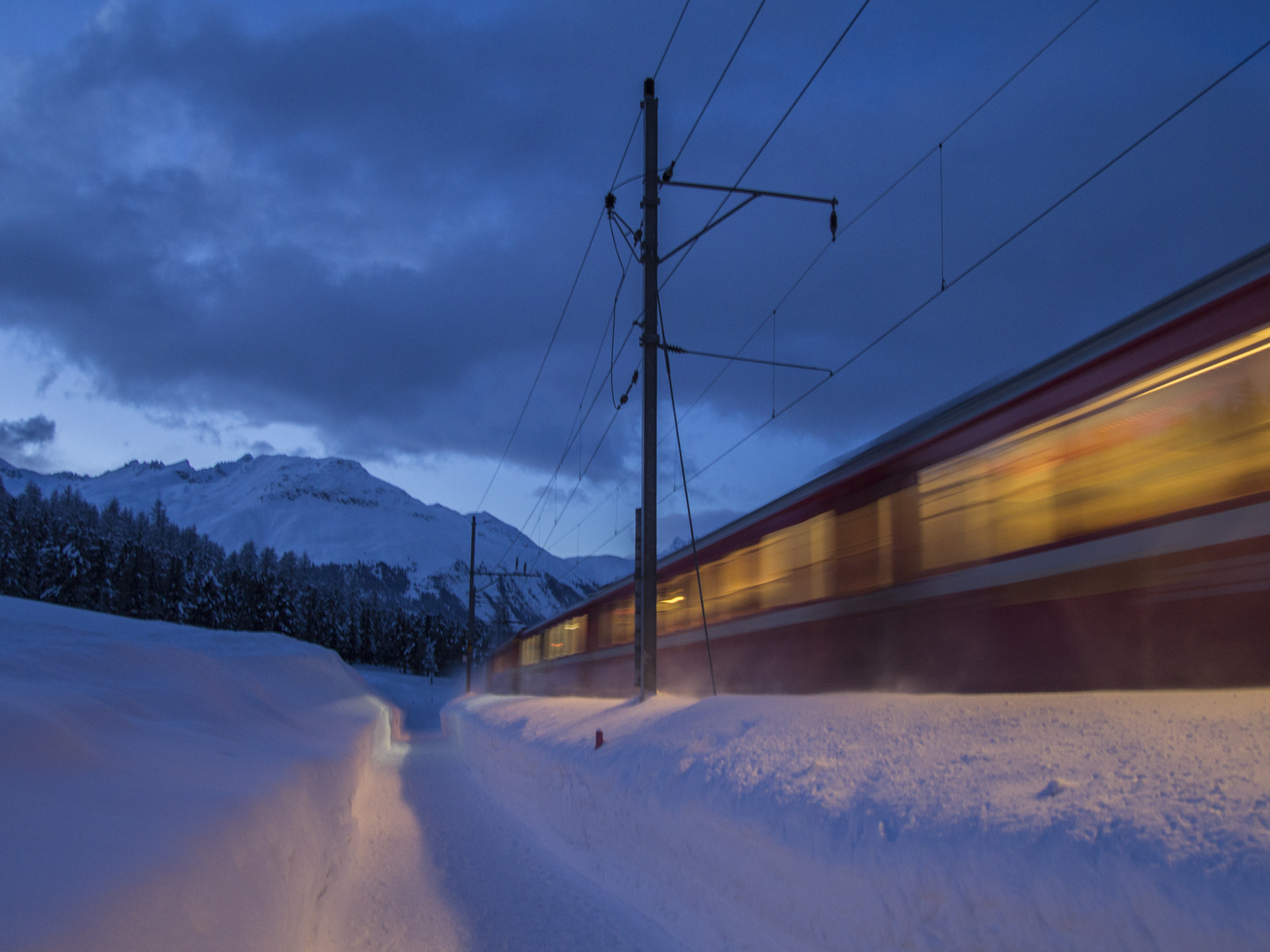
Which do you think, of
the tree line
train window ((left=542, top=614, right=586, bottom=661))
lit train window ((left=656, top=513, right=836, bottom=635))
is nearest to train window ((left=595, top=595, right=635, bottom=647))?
train window ((left=542, top=614, right=586, bottom=661))

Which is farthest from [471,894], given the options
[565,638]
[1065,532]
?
[565,638]

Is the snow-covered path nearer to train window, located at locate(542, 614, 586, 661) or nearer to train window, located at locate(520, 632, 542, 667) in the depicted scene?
train window, located at locate(542, 614, 586, 661)

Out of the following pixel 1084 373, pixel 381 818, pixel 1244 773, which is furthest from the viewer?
pixel 381 818

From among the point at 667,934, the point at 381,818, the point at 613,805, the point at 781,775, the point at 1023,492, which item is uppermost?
the point at 1023,492

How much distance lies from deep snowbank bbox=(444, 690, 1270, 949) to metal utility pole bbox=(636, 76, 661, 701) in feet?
9.93

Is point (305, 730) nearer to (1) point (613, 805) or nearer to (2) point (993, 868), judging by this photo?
(1) point (613, 805)

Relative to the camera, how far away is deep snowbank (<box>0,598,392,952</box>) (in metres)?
2.86

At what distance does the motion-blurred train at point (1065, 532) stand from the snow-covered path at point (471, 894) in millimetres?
3322

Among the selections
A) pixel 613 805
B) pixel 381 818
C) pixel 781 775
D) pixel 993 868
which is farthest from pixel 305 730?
pixel 993 868

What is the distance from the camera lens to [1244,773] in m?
3.40

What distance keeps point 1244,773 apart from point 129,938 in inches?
178

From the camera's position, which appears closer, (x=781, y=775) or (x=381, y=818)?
(x=781, y=775)

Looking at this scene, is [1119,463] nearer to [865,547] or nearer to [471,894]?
[865,547]

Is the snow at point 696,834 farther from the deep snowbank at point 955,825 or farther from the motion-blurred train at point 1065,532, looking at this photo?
the motion-blurred train at point 1065,532
